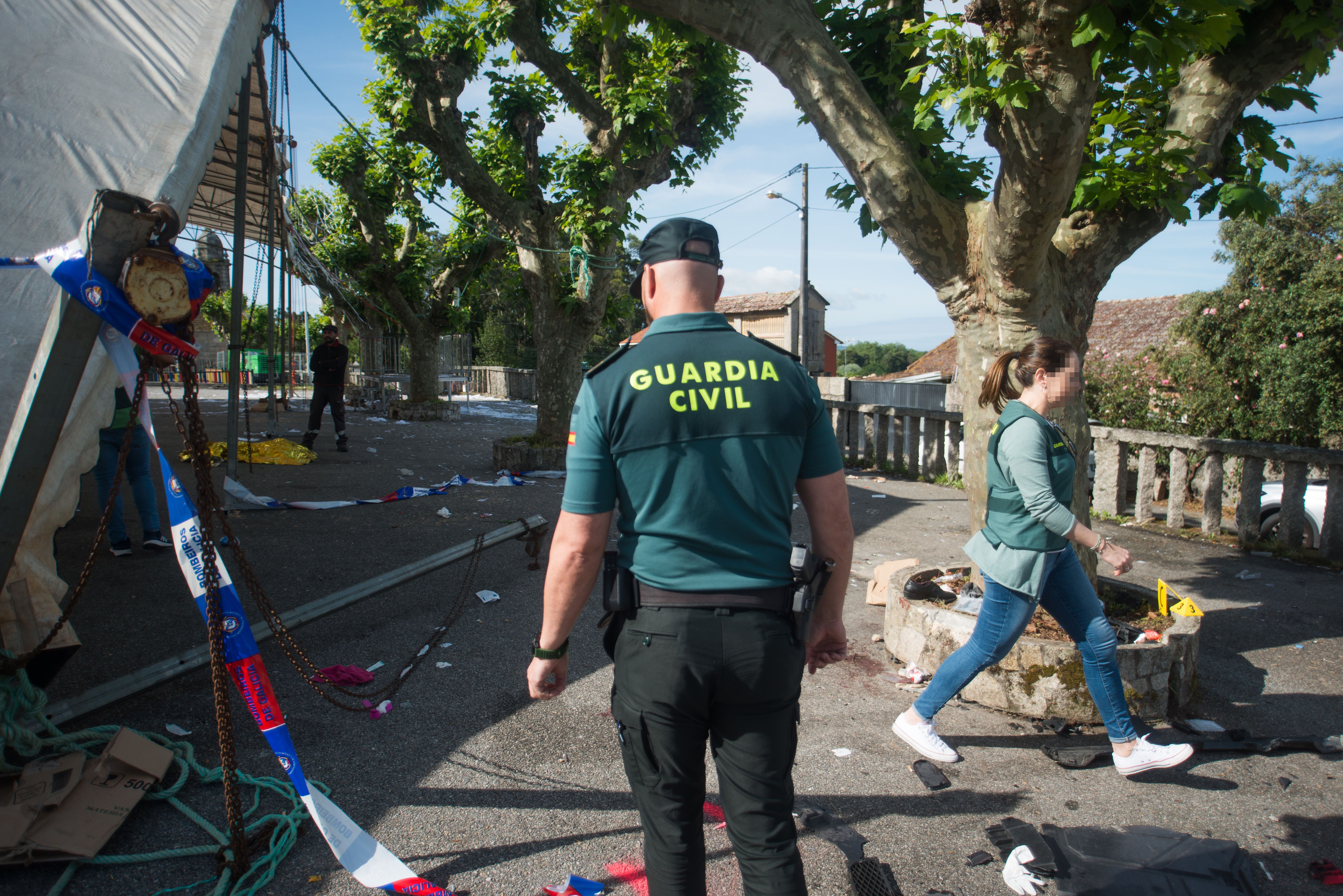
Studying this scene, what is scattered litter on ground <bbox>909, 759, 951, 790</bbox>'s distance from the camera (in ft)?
10.7

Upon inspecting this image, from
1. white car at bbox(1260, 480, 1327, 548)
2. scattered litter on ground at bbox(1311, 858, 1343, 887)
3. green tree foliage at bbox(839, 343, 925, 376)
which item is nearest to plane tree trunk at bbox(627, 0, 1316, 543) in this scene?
scattered litter on ground at bbox(1311, 858, 1343, 887)

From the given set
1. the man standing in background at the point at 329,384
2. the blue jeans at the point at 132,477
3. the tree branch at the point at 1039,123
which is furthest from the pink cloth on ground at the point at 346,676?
the man standing in background at the point at 329,384

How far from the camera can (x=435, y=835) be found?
281cm

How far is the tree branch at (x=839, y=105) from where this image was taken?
424cm

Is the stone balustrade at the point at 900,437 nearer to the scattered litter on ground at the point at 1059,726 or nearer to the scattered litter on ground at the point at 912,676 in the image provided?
the scattered litter on ground at the point at 912,676

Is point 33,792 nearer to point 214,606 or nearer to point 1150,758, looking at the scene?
point 214,606

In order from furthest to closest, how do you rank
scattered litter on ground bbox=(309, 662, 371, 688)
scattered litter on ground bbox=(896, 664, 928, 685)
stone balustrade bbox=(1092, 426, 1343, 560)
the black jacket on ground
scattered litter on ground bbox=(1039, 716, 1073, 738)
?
the black jacket on ground
stone balustrade bbox=(1092, 426, 1343, 560)
scattered litter on ground bbox=(896, 664, 928, 685)
scattered litter on ground bbox=(309, 662, 371, 688)
scattered litter on ground bbox=(1039, 716, 1073, 738)

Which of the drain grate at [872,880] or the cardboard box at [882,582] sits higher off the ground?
the cardboard box at [882,582]

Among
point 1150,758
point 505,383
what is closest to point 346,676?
point 1150,758

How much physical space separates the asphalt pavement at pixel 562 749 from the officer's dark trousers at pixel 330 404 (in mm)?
6207

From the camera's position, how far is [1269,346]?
38.7 feet

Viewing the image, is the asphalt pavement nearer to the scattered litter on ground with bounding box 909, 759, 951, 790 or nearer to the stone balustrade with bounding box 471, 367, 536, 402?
the scattered litter on ground with bounding box 909, 759, 951, 790

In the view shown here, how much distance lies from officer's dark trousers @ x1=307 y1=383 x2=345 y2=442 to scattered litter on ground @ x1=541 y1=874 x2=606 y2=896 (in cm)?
1120

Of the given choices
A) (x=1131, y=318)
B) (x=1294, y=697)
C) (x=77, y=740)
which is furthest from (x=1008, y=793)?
(x=1131, y=318)
